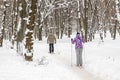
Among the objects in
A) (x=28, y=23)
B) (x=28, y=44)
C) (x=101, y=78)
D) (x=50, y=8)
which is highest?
(x=50, y=8)

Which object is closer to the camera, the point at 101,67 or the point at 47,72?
the point at 47,72

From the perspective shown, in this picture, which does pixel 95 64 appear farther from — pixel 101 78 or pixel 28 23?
pixel 28 23

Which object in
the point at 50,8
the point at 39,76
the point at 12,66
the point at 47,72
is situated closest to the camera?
the point at 39,76

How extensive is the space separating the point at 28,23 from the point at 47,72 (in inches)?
157

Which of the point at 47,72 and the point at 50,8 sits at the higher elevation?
the point at 50,8

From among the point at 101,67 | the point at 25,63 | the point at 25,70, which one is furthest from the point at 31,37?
the point at 101,67

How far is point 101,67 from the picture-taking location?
1571 cm

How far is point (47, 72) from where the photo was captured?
1317 cm

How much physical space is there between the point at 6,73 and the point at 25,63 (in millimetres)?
3305

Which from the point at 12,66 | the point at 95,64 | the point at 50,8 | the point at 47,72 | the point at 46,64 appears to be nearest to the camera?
the point at 47,72

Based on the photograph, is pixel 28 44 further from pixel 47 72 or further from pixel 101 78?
pixel 101 78

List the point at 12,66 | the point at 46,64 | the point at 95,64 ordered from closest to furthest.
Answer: the point at 12,66 < the point at 46,64 < the point at 95,64

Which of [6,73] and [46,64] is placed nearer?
[6,73]

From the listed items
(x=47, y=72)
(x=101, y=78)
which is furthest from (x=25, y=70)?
(x=101, y=78)
